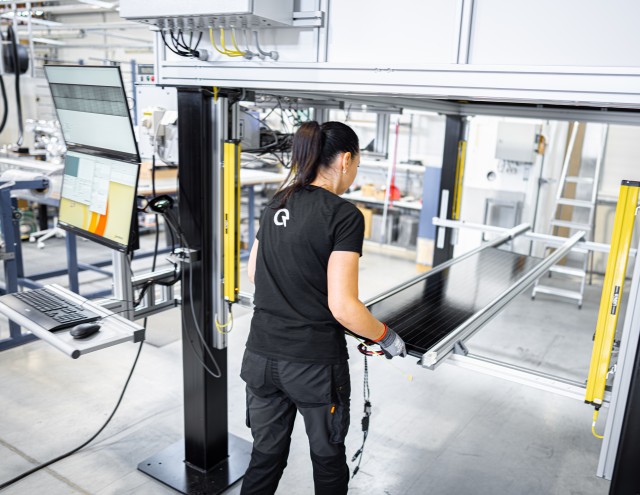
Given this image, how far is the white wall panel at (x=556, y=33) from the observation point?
1390mm

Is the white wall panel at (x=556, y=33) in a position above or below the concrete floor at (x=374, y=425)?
above

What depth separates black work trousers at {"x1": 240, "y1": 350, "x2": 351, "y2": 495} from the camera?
181cm

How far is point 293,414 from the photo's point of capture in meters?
1.99

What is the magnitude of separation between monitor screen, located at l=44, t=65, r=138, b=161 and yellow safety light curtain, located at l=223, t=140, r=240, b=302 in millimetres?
394

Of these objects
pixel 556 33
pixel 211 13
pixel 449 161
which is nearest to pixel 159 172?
pixel 449 161

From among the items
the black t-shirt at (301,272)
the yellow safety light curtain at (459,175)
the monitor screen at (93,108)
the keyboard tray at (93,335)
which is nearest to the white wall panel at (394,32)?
the black t-shirt at (301,272)

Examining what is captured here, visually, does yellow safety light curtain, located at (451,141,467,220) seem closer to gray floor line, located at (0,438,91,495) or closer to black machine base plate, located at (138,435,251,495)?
black machine base plate, located at (138,435,251,495)

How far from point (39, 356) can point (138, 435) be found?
1.35 m

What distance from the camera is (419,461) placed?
2.89 m

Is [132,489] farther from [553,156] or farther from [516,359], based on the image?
[553,156]

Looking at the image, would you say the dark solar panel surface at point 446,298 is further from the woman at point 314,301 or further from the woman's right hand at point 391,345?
the woman at point 314,301

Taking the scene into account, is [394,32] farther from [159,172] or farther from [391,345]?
[159,172]

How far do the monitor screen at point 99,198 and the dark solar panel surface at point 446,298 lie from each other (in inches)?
43.6

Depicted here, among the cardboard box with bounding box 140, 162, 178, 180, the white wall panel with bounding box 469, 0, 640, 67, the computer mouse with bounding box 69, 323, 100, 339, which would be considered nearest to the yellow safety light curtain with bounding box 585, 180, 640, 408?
the white wall panel with bounding box 469, 0, 640, 67
